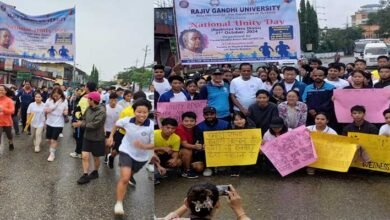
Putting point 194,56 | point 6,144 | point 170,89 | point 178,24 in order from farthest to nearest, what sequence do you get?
point 6,144, point 170,89, point 194,56, point 178,24

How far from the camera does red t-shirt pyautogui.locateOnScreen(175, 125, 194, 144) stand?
464 cm

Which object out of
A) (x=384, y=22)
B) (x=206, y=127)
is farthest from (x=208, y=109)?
(x=384, y=22)

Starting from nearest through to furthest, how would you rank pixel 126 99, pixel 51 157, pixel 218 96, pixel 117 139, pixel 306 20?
pixel 126 99 → pixel 117 139 → pixel 218 96 → pixel 51 157 → pixel 306 20

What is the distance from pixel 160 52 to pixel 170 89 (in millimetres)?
1484

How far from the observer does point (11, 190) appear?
183 inches

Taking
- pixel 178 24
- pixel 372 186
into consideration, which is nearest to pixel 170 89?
pixel 178 24

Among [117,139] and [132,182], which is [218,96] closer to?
[117,139]

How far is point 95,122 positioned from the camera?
4.39 meters

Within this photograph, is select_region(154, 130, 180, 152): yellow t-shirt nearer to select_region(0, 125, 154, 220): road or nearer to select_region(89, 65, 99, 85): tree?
select_region(0, 125, 154, 220): road

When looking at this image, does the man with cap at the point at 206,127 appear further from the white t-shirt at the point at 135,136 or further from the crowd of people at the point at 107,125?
the white t-shirt at the point at 135,136

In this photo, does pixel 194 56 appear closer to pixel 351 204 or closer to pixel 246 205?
pixel 246 205

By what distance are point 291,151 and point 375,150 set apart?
888mm

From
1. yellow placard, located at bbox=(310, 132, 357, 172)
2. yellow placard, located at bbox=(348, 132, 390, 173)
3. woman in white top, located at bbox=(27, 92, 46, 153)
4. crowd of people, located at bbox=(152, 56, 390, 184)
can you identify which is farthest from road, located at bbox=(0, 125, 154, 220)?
yellow placard, located at bbox=(348, 132, 390, 173)

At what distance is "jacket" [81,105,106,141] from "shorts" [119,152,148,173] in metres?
0.96
